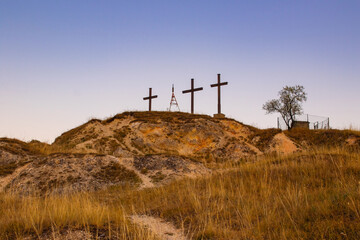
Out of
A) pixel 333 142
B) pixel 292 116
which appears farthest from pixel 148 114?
pixel 292 116

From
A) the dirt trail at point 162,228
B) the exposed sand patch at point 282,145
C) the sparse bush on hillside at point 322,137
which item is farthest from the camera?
the sparse bush on hillside at point 322,137

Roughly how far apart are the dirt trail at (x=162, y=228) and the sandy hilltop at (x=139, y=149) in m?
7.97

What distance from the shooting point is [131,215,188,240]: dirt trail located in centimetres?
626

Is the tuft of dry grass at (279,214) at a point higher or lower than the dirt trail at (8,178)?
higher

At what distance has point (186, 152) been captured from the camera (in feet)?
83.0

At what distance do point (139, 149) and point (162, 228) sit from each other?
17.9 metres

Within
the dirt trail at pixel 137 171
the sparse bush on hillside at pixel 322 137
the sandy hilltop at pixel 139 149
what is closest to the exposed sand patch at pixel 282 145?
the sandy hilltop at pixel 139 149

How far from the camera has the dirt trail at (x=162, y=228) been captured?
6.26 metres

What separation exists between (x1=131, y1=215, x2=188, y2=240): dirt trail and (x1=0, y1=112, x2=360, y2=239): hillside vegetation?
0.16 feet

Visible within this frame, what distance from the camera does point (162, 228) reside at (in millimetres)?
6953

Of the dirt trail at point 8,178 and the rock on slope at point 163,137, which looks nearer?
the dirt trail at point 8,178

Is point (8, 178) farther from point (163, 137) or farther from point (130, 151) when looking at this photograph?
point (163, 137)

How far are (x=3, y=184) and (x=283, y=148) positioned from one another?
2124cm

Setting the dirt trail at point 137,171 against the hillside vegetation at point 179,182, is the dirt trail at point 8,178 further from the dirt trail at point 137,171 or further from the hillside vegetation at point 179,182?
the dirt trail at point 137,171
